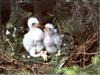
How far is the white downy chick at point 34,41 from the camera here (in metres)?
1.17

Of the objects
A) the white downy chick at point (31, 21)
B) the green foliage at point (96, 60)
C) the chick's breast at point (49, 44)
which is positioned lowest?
the green foliage at point (96, 60)

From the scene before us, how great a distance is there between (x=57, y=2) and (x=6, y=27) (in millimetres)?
172

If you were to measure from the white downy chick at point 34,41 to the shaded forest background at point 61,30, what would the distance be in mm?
16

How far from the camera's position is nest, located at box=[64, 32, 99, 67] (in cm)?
113

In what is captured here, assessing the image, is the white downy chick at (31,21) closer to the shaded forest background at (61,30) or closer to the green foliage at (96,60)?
the shaded forest background at (61,30)

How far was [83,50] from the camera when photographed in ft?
3.74

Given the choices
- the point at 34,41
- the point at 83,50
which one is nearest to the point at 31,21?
the point at 34,41

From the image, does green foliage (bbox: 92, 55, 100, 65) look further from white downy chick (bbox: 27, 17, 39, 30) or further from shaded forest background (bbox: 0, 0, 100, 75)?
white downy chick (bbox: 27, 17, 39, 30)

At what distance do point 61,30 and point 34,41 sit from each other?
0.28 feet

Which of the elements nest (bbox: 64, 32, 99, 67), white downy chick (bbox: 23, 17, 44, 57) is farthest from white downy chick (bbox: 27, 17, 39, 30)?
nest (bbox: 64, 32, 99, 67)

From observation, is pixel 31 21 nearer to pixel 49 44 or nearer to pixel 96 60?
pixel 49 44

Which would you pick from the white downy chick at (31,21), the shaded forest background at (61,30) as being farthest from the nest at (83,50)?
the white downy chick at (31,21)

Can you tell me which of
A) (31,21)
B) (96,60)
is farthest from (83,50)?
(31,21)

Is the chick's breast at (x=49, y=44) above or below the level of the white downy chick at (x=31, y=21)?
below
